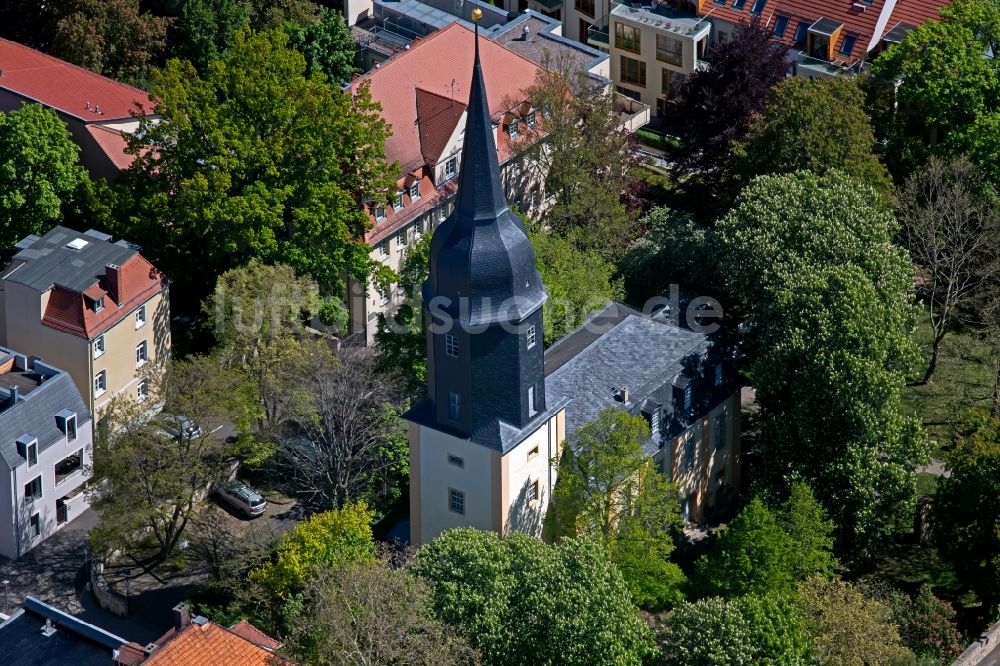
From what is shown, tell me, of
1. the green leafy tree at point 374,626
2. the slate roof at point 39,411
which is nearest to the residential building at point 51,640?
the green leafy tree at point 374,626

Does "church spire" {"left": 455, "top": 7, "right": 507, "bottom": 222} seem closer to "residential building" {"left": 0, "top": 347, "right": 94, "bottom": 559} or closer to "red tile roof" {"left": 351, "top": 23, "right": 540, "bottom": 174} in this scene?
"residential building" {"left": 0, "top": 347, "right": 94, "bottom": 559}

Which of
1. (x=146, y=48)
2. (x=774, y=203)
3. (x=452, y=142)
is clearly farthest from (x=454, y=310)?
(x=146, y=48)

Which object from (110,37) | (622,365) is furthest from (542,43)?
(622,365)

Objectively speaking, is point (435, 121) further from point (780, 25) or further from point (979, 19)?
point (979, 19)

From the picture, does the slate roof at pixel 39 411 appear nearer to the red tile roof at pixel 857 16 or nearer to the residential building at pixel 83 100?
the residential building at pixel 83 100

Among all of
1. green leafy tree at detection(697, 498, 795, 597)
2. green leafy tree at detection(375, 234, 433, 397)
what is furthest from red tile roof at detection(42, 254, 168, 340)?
green leafy tree at detection(697, 498, 795, 597)

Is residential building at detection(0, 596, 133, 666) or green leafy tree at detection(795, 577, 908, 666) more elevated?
residential building at detection(0, 596, 133, 666)

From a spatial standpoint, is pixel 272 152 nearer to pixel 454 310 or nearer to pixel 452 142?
pixel 452 142
